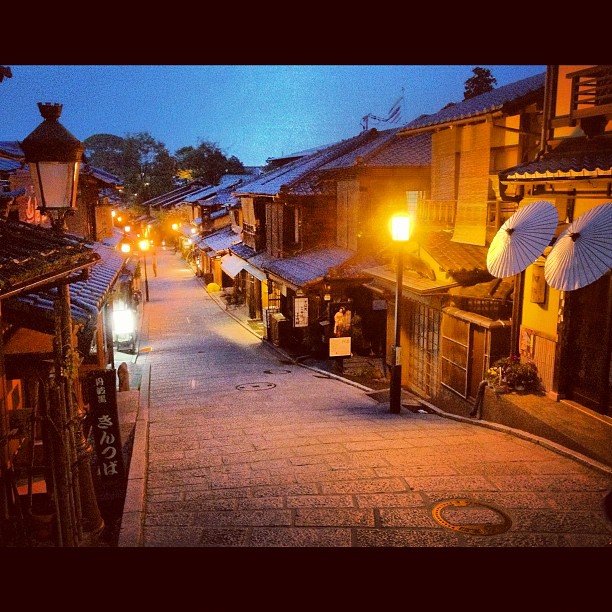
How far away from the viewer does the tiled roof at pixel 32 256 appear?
521 cm

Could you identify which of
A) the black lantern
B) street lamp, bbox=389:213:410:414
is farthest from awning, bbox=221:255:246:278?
the black lantern

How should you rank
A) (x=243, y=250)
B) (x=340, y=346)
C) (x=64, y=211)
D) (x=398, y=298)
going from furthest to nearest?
(x=243, y=250) → (x=340, y=346) → (x=398, y=298) → (x=64, y=211)

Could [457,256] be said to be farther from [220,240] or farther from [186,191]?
[186,191]

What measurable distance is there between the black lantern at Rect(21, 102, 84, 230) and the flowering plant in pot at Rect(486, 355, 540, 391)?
369 inches

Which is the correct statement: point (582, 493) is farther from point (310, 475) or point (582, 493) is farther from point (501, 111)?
point (501, 111)

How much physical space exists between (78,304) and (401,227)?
23.7ft

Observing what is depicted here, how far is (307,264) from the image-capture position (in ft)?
79.3

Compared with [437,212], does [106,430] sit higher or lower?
lower

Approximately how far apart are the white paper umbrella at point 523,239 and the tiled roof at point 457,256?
4.01 m

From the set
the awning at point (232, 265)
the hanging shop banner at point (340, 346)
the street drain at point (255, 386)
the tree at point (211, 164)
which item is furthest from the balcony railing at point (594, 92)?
the tree at point (211, 164)

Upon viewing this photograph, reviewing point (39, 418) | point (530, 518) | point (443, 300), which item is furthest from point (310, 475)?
point (443, 300)

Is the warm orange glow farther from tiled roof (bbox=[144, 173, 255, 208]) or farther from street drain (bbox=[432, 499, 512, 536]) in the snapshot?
tiled roof (bbox=[144, 173, 255, 208])

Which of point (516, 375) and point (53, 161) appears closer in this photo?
point (53, 161)

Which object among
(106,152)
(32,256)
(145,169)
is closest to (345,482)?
(32,256)
